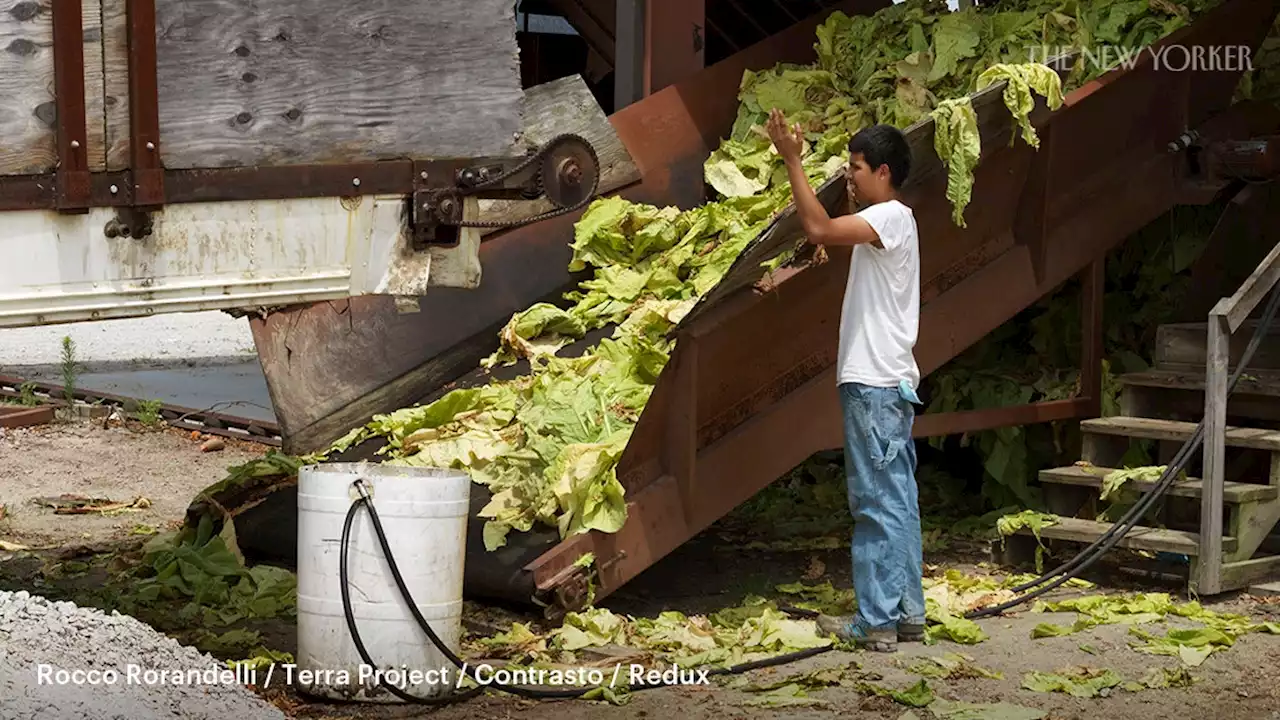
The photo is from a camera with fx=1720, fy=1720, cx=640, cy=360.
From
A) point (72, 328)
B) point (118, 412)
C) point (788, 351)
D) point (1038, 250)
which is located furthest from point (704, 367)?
point (72, 328)

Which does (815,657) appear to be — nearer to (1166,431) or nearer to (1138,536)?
(1138,536)

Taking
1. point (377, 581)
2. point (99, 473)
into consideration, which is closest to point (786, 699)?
point (377, 581)

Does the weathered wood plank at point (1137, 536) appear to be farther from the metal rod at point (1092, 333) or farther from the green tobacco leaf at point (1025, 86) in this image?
the green tobacco leaf at point (1025, 86)

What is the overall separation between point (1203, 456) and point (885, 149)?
2218 millimetres

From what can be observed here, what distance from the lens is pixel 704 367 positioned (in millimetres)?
7266

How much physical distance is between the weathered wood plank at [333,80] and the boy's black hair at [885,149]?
59.5 inches

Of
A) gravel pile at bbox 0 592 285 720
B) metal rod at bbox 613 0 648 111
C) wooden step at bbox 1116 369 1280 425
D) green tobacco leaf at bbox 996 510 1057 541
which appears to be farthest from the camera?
metal rod at bbox 613 0 648 111

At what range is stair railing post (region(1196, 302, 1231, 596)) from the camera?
7.57 m

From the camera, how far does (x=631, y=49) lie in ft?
32.7

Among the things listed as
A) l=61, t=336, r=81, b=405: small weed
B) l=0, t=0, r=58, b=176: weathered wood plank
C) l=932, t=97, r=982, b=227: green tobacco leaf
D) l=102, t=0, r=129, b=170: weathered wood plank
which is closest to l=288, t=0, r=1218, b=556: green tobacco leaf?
l=932, t=97, r=982, b=227: green tobacco leaf

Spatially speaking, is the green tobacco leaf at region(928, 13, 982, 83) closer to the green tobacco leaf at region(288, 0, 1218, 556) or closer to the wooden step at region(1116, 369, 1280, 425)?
the green tobacco leaf at region(288, 0, 1218, 556)

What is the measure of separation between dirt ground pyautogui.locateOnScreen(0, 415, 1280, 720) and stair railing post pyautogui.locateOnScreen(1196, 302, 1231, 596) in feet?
0.67

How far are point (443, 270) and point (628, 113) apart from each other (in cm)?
322

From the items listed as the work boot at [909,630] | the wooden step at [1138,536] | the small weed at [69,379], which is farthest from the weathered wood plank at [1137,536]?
the small weed at [69,379]
